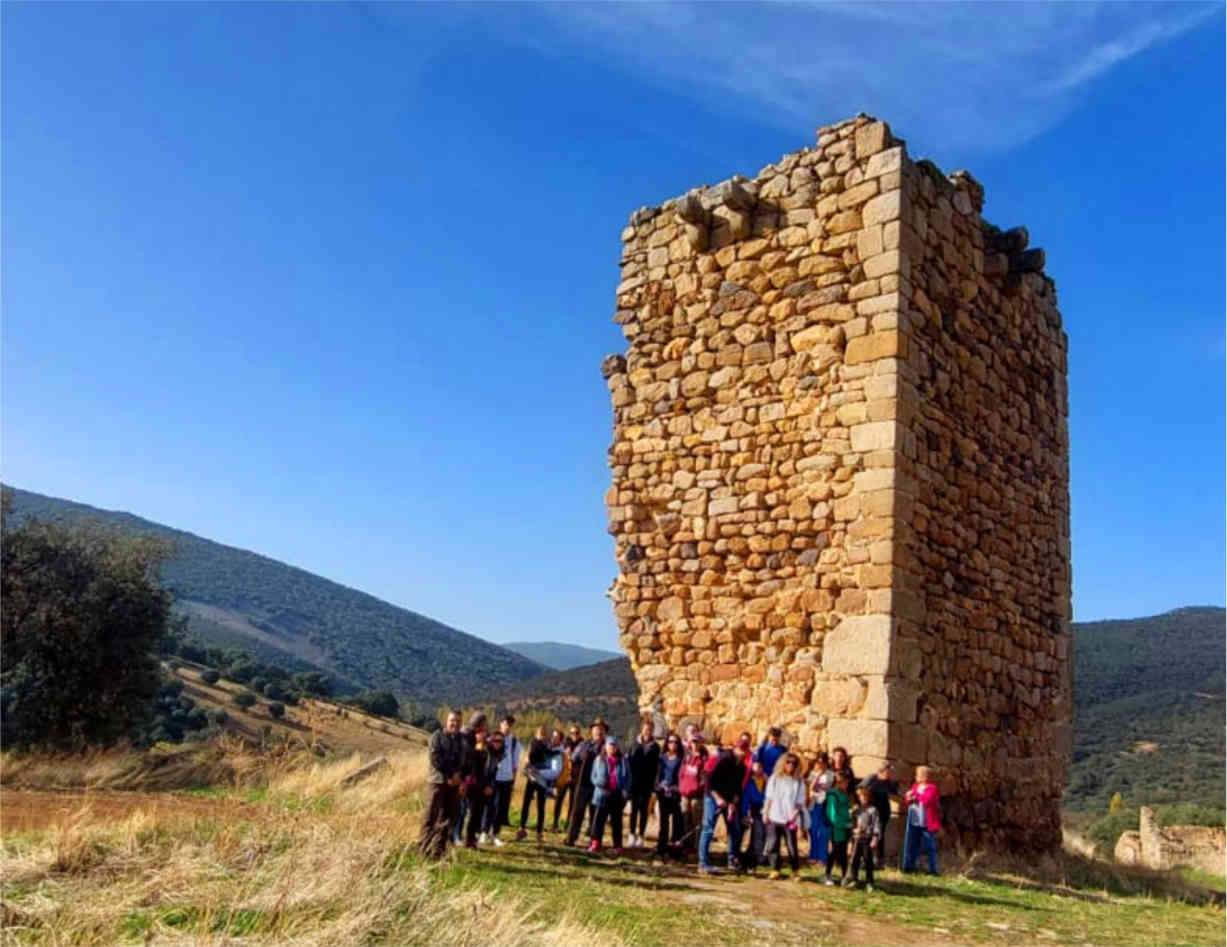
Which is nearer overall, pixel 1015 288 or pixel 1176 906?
pixel 1176 906

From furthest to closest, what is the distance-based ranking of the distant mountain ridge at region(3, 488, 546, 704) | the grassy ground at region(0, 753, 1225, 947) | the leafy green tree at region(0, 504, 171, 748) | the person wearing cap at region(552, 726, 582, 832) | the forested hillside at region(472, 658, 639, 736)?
the distant mountain ridge at region(3, 488, 546, 704) < the forested hillside at region(472, 658, 639, 736) < the leafy green tree at region(0, 504, 171, 748) < the person wearing cap at region(552, 726, 582, 832) < the grassy ground at region(0, 753, 1225, 947)

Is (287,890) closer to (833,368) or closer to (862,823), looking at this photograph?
(862,823)

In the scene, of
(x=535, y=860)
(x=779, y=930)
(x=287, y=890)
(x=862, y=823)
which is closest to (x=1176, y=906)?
(x=862, y=823)

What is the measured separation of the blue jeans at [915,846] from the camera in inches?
339

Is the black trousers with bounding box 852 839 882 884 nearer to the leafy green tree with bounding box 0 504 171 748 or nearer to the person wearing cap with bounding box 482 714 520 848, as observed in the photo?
the person wearing cap with bounding box 482 714 520 848

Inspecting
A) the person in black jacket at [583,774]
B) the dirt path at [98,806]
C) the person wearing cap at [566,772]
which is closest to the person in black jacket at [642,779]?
the person in black jacket at [583,774]

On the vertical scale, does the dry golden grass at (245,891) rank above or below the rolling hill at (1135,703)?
below

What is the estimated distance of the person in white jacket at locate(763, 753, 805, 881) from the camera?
855 cm

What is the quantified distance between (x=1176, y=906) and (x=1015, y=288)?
616 centimetres

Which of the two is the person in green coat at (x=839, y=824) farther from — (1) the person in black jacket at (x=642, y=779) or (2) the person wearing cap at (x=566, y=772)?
(2) the person wearing cap at (x=566, y=772)

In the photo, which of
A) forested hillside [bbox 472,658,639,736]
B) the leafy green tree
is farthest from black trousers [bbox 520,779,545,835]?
forested hillside [bbox 472,658,639,736]

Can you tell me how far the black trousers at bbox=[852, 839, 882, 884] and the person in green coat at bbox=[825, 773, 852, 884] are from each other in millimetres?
104

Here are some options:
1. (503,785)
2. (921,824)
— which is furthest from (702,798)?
(921,824)

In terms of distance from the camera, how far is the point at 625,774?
9602 millimetres
